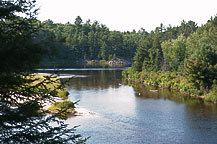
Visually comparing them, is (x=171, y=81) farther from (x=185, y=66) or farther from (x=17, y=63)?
(x=17, y=63)

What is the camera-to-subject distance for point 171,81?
6197 cm

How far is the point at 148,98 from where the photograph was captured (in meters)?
49.6

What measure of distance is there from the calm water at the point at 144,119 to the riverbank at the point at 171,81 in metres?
2.67

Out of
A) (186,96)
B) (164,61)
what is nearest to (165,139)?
(186,96)

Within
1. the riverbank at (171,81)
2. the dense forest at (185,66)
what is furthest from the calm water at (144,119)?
the dense forest at (185,66)

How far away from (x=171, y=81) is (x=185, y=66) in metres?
7.16

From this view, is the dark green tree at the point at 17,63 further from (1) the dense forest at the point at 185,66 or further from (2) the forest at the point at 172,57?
(1) the dense forest at the point at 185,66

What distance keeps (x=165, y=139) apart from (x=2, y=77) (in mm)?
22926

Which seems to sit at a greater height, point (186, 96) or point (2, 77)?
point (2, 77)

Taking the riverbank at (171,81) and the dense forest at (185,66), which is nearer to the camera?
the riverbank at (171,81)

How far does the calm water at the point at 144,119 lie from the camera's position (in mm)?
28953

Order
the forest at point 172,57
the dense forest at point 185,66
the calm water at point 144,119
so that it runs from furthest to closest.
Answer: the dense forest at point 185,66, the calm water at point 144,119, the forest at point 172,57

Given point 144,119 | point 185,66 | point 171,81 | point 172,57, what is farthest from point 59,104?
point 172,57

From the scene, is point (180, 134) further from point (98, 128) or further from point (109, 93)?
point (109, 93)
